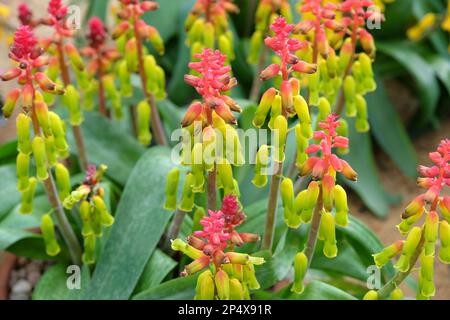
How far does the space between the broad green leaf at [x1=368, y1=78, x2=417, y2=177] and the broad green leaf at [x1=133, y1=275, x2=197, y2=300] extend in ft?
6.27

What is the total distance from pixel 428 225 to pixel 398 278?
0.29 metres

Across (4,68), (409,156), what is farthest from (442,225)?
A: (4,68)

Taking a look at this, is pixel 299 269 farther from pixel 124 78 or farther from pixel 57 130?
pixel 124 78

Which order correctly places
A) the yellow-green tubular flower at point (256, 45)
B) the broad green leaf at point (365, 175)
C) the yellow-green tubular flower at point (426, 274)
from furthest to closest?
the broad green leaf at point (365, 175)
the yellow-green tubular flower at point (256, 45)
the yellow-green tubular flower at point (426, 274)

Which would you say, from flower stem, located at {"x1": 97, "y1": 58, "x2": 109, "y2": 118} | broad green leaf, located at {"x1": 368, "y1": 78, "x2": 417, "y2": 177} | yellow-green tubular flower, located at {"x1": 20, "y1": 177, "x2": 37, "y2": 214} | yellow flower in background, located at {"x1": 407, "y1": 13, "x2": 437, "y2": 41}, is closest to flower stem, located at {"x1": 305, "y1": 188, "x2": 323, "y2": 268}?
yellow-green tubular flower, located at {"x1": 20, "y1": 177, "x2": 37, "y2": 214}

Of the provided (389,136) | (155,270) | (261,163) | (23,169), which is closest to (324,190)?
(261,163)

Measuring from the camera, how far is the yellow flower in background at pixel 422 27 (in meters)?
3.95

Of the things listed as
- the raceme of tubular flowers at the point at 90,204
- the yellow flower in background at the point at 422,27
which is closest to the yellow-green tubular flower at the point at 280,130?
the raceme of tubular flowers at the point at 90,204

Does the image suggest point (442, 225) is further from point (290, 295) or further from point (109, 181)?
point (109, 181)

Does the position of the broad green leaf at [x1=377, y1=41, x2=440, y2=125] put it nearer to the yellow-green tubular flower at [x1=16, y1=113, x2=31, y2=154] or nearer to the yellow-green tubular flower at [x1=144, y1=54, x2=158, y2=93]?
the yellow-green tubular flower at [x1=144, y1=54, x2=158, y2=93]

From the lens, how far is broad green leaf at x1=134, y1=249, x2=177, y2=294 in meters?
2.52

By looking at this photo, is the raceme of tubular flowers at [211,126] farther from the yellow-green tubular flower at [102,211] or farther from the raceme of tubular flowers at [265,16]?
the raceme of tubular flowers at [265,16]

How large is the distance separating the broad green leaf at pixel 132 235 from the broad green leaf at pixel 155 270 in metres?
0.05

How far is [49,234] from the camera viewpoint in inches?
100
